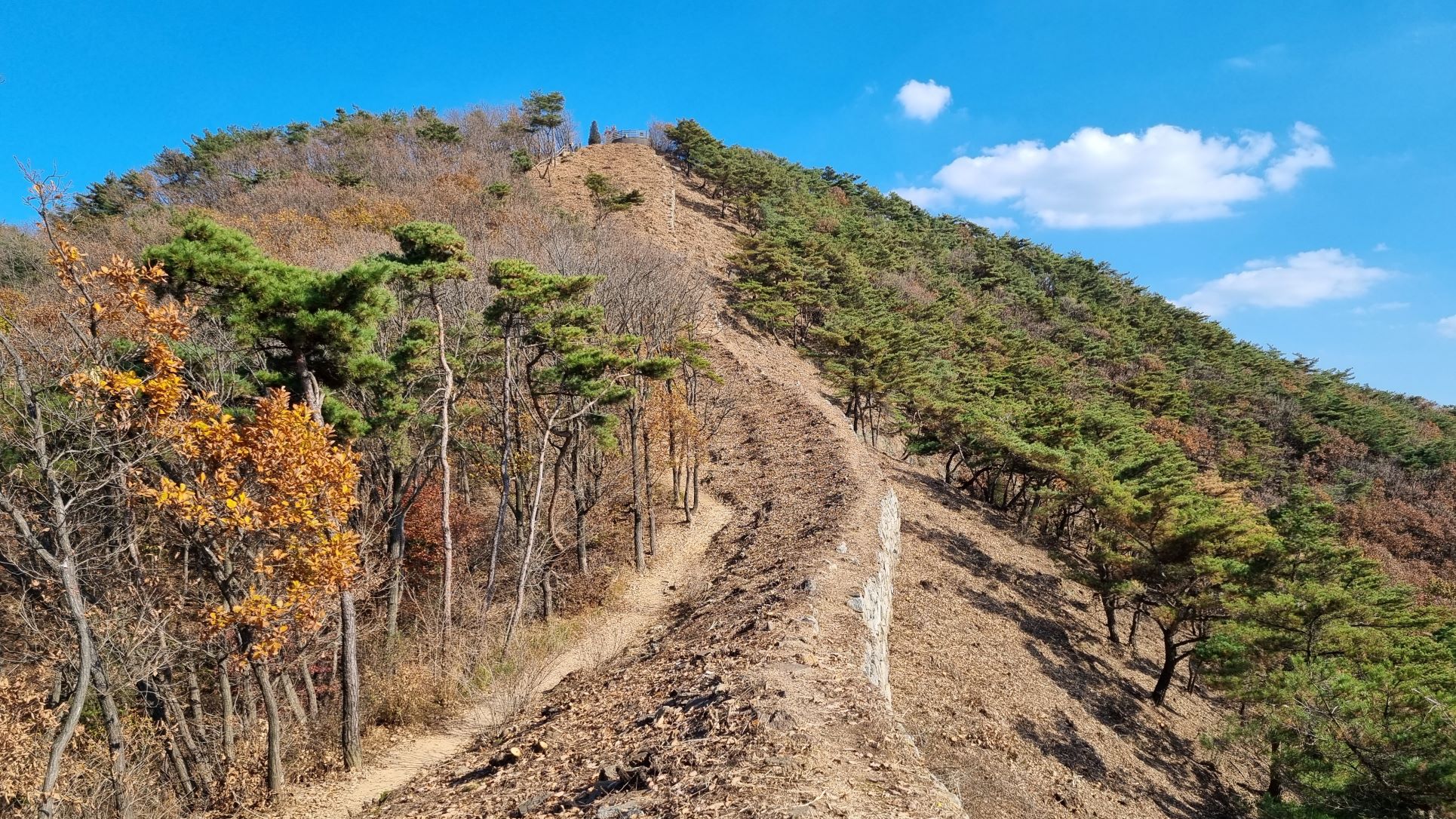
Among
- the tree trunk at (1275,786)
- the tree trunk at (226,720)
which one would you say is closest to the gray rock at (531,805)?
the tree trunk at (226,720)

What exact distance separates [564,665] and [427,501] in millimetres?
10555

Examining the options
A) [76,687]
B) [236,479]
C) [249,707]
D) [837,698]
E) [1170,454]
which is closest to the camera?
[76,687]

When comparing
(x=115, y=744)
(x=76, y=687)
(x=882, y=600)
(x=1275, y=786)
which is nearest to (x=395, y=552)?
(x=115, y=744)

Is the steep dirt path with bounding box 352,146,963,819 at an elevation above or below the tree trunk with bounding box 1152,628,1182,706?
above

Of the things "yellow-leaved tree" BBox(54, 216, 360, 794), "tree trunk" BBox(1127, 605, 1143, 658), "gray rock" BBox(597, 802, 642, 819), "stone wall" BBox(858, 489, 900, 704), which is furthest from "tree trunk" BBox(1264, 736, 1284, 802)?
"yellow-leaved tree" BBox(54, 216, 360, 794)

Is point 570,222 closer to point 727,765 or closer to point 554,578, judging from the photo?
point 554,578

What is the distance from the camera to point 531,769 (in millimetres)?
7605

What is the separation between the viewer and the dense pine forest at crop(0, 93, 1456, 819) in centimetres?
835

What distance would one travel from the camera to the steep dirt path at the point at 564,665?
9812 millimetres

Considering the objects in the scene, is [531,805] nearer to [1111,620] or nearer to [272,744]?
[272,744]

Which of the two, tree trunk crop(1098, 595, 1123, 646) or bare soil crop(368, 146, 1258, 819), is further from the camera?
tree trunk crop(1098, 595, 1123, 646)

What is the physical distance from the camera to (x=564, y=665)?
45.4 ft

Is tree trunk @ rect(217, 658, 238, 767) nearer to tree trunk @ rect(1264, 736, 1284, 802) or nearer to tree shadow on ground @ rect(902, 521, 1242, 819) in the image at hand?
tree shadow on ground @ rect(902, 521, 1242, 819)

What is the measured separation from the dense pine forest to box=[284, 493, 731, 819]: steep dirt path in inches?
20.0
